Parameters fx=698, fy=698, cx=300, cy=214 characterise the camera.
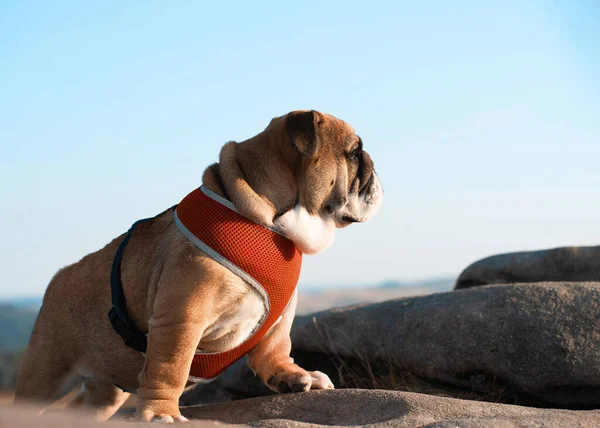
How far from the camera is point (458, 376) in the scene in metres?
7.27

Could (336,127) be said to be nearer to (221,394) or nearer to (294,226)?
(294,226)

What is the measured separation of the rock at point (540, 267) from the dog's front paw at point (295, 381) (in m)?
4.41

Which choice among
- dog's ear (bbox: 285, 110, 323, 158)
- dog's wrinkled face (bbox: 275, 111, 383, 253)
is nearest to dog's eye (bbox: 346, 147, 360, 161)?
dog's wrinkled face (bbox: 275, 111, 383, 253)

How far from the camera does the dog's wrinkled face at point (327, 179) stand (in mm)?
5398

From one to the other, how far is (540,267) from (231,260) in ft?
18.9

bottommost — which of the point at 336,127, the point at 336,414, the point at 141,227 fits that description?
the point at 336,414

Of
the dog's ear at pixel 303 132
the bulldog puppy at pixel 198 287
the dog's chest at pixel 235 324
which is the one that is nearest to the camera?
the bulldog puppy at pixel 198 287

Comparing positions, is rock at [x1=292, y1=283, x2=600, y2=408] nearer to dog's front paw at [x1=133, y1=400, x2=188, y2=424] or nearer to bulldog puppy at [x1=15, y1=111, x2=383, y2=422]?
bulldog puppy at [x1=15, y1=111, x2=383, y2=422]

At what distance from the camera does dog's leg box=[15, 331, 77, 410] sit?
5832 mm

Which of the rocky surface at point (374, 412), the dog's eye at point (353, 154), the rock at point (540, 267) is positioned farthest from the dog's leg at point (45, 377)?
the rock at point (540, 267)

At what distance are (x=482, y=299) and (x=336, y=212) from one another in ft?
8.46

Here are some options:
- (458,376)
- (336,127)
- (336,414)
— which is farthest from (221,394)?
(336,127)

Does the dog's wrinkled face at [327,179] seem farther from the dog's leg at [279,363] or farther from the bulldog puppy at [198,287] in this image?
the dog's leg at [279,363]

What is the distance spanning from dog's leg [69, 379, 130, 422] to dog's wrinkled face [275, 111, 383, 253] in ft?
7.89
